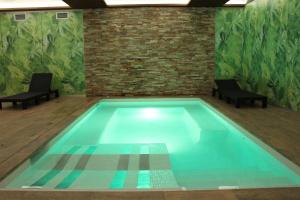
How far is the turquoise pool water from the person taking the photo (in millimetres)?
3340

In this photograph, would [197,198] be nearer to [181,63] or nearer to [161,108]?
[161,108]

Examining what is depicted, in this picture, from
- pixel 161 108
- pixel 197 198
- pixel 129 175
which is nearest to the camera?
pixel 197 198

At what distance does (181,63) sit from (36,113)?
4.55 meters

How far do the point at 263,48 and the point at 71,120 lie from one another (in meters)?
4.94

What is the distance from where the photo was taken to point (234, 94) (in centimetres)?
728

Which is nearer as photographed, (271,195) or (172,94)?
(271,195)

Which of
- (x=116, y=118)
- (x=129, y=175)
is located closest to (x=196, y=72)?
(x=116, y=118)

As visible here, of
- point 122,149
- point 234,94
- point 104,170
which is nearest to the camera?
point 104,170

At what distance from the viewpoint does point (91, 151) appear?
4578 mm

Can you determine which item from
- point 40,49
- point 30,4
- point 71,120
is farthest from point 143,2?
point 71,120

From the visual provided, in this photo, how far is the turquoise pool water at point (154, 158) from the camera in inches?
131

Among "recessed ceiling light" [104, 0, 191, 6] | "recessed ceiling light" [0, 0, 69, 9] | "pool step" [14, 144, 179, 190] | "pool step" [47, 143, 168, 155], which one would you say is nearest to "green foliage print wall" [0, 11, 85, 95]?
"recessed ceiling light" [0, 0, 69, 9]

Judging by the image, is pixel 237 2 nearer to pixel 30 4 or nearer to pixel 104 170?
pixel 30 4

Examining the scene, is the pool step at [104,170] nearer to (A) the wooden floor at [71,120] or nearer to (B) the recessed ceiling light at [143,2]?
(A) the wooden floor at [71,120]
